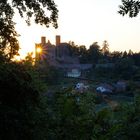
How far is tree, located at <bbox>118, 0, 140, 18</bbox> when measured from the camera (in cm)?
692

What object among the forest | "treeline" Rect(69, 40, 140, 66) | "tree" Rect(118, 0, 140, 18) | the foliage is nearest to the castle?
"treeline" Rect(69, 40, 140, 66)

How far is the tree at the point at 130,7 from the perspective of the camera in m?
6.92

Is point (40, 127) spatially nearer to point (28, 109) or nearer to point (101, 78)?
point (28, 109)

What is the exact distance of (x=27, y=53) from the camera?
518 inches

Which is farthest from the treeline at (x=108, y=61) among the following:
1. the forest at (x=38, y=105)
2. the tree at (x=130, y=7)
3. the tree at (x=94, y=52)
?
the tree at (x=130, y=7)

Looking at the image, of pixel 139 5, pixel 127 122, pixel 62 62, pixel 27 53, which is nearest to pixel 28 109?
pixel 27 53

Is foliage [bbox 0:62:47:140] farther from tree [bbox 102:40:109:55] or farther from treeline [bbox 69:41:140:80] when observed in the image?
tree [bbox 102:40:109:55]

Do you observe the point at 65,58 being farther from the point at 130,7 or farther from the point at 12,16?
the point at 130,7

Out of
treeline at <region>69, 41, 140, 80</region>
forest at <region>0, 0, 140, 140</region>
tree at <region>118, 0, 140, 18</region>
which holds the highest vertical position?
treeline at <region>69, 41, 140, 80</region>

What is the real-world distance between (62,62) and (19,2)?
101m

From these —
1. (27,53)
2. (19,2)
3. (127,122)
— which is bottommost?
(127,122)

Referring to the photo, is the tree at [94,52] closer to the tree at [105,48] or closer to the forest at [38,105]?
the tree at [105,48]

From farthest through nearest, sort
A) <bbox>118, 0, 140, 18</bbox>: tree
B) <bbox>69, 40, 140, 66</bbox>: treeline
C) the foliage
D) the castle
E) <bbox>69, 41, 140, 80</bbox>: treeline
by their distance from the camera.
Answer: <bbox>69, 40, 140, 66</bbox>: treeline
the castle
<bbox>69, 41, 140, 80</bbox>: treeline
the foliage
<bbox>118, 0, 140, 18</bbox>: tree

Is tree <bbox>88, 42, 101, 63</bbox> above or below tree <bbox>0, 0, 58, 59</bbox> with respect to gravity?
above
